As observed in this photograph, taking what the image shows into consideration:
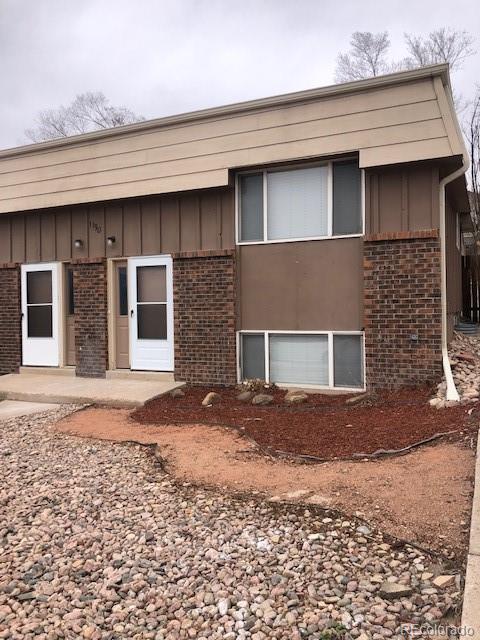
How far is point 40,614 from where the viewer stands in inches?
91.4

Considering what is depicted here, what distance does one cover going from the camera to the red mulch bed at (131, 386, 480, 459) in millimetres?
4477

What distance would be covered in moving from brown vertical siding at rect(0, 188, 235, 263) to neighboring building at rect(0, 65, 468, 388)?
0.03 m

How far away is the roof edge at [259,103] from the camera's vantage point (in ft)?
20.1

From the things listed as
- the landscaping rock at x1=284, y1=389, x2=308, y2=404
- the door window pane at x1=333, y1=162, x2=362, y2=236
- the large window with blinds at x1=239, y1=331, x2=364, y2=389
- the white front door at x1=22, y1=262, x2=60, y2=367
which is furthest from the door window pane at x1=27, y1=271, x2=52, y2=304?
the door window pane at x1=333, y1=162, x2=362, y2=236

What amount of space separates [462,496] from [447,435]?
4.41 feet

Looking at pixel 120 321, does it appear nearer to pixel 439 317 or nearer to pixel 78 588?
pixel 439 317

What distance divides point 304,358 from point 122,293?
3407mm

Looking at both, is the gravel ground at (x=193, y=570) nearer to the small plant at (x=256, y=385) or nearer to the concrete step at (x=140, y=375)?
the small plant at (x=256, y=385)

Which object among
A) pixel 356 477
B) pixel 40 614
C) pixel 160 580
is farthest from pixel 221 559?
pixel 356 477

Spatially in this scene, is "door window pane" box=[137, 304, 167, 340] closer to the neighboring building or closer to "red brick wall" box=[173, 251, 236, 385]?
the neighboring building

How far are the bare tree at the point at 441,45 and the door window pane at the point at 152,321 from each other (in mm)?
15476

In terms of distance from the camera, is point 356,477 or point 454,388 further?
point 454,388

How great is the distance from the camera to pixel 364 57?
20.0 metres

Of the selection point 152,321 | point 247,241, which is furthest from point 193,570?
point 152,321
